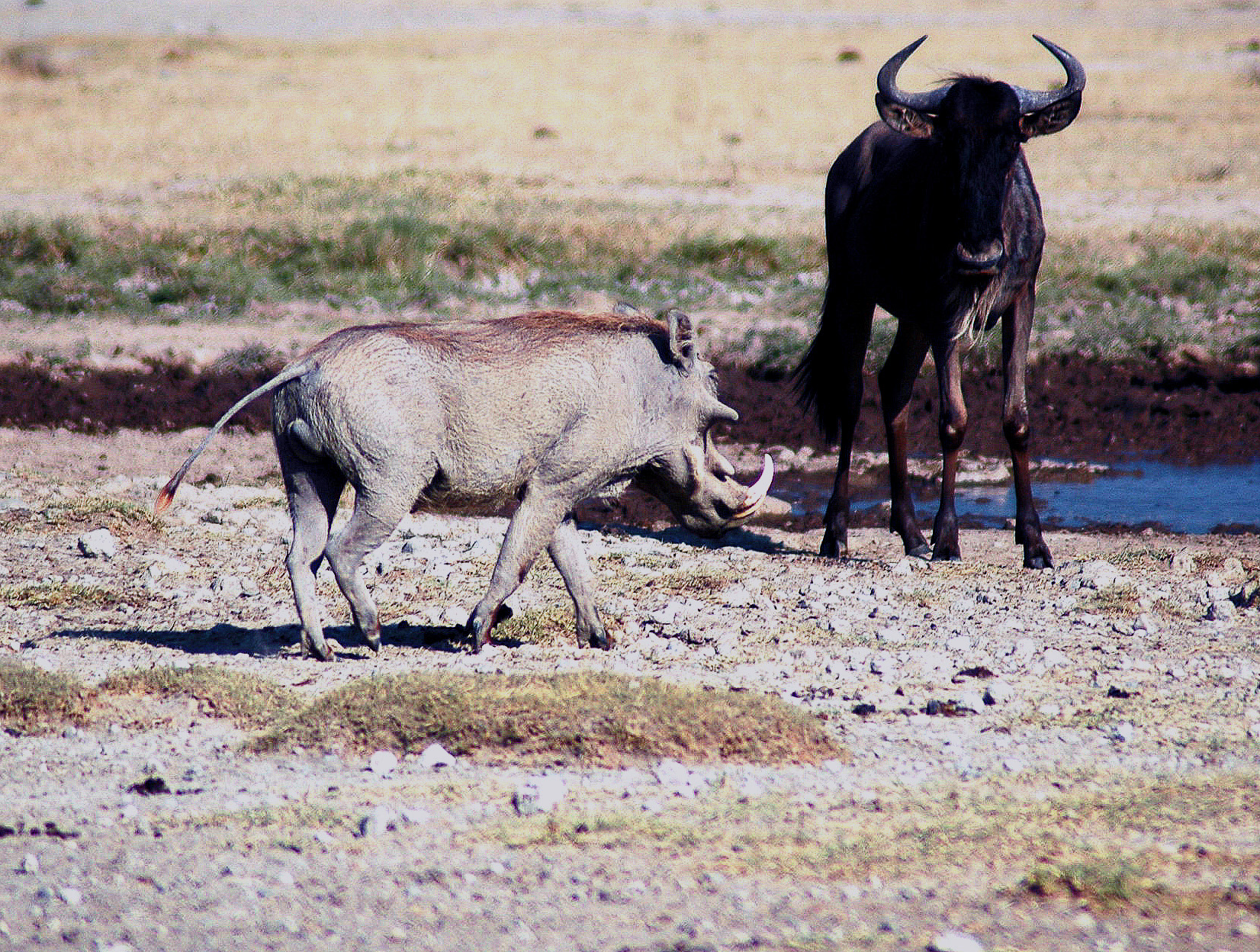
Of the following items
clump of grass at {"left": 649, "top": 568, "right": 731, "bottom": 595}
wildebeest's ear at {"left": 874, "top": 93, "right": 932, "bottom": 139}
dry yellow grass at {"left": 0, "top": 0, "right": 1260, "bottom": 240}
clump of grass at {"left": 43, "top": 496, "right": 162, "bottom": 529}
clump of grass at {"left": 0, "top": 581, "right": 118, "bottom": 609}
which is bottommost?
clump of grass at {"left": 43, "top": 496, "right": 162, "bottom": 529}

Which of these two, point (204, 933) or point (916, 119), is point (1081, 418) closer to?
point (916, 119)

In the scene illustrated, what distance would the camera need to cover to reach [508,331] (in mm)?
6281

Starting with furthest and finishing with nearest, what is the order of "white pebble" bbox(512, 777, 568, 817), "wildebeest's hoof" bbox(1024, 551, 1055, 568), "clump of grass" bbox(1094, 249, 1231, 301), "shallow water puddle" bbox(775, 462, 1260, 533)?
"clump of grass" bbox(1094, 249, 1231, 301), "shallow water puddle" bbox(775, 462, 1260, 533), "wildebeest's hoof" bbox(1024, 551, 1055, 568), "white pebble" bbox(512, 777, 568, 817)

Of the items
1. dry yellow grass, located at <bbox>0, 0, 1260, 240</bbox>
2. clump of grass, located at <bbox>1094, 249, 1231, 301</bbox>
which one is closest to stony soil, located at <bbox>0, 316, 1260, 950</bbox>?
clump of grass, located at <bbox>1094, 249, 1231, 301</bbox>

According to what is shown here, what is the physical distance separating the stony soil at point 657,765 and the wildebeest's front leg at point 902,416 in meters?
0.46

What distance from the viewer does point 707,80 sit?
3403cm

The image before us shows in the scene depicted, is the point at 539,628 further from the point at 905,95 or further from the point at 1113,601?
the point at 905,95

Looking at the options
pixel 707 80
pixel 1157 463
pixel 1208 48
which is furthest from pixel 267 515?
pixel 1208 48

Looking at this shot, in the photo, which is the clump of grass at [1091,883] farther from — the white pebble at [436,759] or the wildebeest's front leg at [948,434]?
the wildebeest's front leg at [948,434]

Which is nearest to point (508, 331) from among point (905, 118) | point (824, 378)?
point (905, 118)

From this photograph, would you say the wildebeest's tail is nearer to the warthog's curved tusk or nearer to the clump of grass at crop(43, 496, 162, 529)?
the warthog's curved tusk

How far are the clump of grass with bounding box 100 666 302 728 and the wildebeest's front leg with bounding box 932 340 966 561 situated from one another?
4251 mm

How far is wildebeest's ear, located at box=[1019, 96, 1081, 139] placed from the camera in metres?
7.92

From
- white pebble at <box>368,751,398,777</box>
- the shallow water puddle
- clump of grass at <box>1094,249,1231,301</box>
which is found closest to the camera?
white pebble at <box>368,751,398,777</box>
